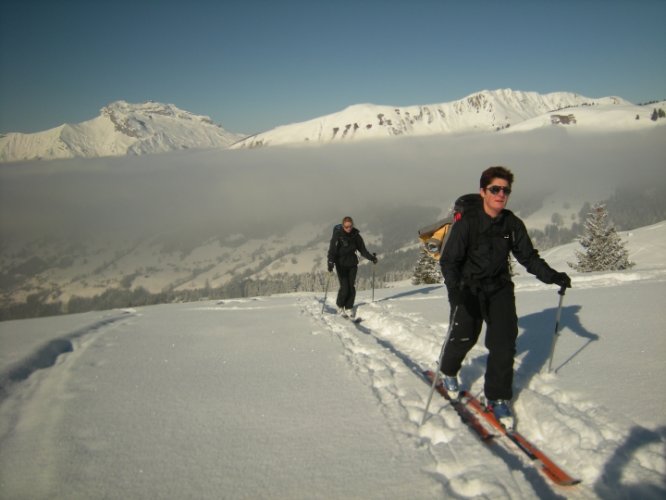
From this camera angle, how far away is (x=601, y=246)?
40.6 metres

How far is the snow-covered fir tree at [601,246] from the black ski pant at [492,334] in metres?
41.6

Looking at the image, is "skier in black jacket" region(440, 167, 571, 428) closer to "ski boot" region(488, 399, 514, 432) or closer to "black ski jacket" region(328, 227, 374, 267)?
"ski boot" region(488, 399, 514, 432)

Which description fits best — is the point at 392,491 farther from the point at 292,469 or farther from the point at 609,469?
the point at 609,469

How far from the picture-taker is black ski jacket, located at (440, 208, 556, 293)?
201 inches

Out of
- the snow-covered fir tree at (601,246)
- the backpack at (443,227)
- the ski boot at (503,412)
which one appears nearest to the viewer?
the ski boot at (503,412)

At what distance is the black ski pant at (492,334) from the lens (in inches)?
199

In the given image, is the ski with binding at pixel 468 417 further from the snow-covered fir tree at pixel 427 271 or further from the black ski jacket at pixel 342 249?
the snow-covered fir tree at pixel 427 271

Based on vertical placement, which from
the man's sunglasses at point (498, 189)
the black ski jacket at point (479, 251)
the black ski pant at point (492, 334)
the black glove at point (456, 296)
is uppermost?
the man's sunglasses at point (498, 189)

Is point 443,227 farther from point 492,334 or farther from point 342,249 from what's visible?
point 342,249

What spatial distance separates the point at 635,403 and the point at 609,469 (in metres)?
1.37

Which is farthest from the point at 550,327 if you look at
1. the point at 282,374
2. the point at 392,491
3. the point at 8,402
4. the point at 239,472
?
the point at 8,402

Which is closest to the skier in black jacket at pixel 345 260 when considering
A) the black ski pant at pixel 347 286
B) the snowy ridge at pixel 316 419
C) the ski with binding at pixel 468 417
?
the black ski pant at pixel 347 286

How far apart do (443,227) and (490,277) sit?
1923 mm

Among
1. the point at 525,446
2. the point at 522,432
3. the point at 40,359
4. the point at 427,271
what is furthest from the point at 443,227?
the point at 427,271
